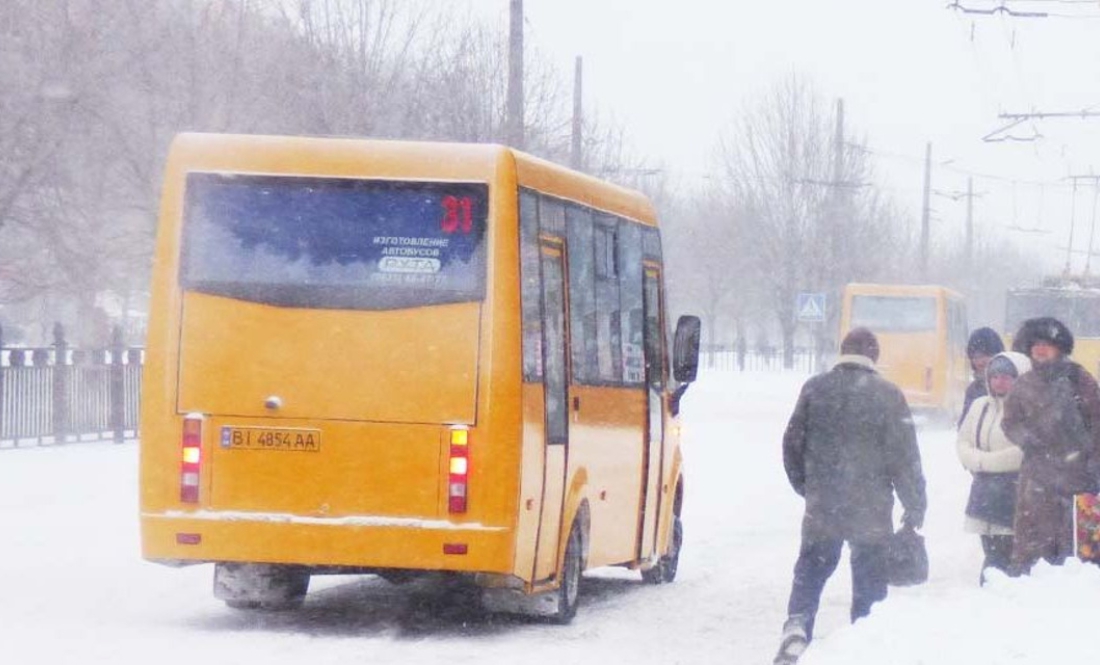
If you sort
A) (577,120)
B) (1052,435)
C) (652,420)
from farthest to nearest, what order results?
1. (577,120)
2. (652,420)
3. (1052,435)

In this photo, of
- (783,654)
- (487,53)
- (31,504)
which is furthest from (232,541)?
(487,53)

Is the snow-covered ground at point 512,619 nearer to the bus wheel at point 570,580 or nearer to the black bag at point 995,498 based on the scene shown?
the bus wheel at point 570,580

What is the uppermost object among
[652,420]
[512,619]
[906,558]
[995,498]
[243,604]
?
[652,420]

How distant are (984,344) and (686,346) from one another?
6.27 feet

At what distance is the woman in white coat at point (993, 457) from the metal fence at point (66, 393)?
50.5ft

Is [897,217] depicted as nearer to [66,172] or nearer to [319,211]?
[66,172]

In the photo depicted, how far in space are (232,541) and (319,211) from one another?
5.92ft

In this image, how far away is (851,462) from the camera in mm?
10312

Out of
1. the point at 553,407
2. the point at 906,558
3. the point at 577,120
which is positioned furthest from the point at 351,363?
the point at 577,120

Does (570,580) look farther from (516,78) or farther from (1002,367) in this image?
(516,78)

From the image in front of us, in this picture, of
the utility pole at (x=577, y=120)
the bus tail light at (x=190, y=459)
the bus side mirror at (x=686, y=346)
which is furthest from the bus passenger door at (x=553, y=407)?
the utility pole at (x=577, y=120)

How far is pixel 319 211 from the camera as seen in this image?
38.9 ft

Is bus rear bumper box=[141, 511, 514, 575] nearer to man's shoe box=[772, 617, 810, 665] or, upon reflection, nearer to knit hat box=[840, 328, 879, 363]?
man's shoe box=[772, 617, 810, 665]

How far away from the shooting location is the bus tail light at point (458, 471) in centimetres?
1141
